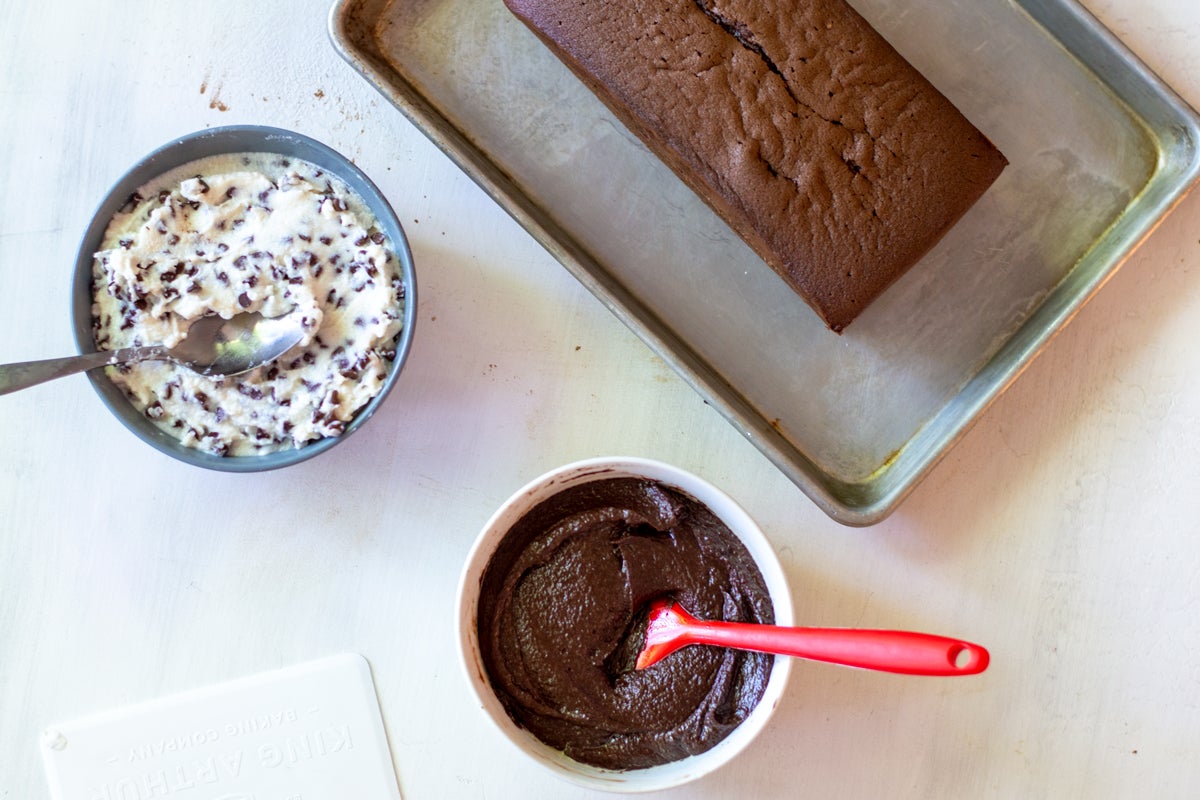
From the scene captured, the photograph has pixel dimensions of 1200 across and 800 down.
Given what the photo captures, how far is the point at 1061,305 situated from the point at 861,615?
68 centimetres

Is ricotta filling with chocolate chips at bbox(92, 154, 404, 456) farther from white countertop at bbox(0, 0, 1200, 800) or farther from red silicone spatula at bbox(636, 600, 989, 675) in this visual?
red silicone spatula at bbox(636, 600, 989, 675)

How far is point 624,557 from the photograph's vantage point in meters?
1.58

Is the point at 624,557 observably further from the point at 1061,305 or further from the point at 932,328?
the point at 1061,305

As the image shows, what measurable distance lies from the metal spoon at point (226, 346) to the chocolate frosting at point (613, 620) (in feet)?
1.72

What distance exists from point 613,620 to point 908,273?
836mm

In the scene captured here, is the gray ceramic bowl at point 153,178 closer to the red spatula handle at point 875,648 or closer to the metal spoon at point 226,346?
the metal spoon at point 226,346

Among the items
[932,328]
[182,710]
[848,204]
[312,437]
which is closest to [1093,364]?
[932,328]

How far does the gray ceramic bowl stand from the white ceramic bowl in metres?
0.32

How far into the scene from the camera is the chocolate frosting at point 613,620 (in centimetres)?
157

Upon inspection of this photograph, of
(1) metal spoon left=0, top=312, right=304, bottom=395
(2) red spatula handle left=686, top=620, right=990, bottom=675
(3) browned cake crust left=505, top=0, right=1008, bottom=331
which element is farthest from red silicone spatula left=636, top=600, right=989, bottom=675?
(1) metal spoon left=0, top=312, right=304, bottom=395

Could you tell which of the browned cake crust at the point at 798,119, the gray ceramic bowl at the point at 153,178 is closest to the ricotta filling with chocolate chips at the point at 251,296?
the gray ceramic bowl at the point at 153,178

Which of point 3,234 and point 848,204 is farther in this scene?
point 3,234

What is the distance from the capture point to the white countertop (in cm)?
175

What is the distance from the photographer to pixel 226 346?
1611mm
